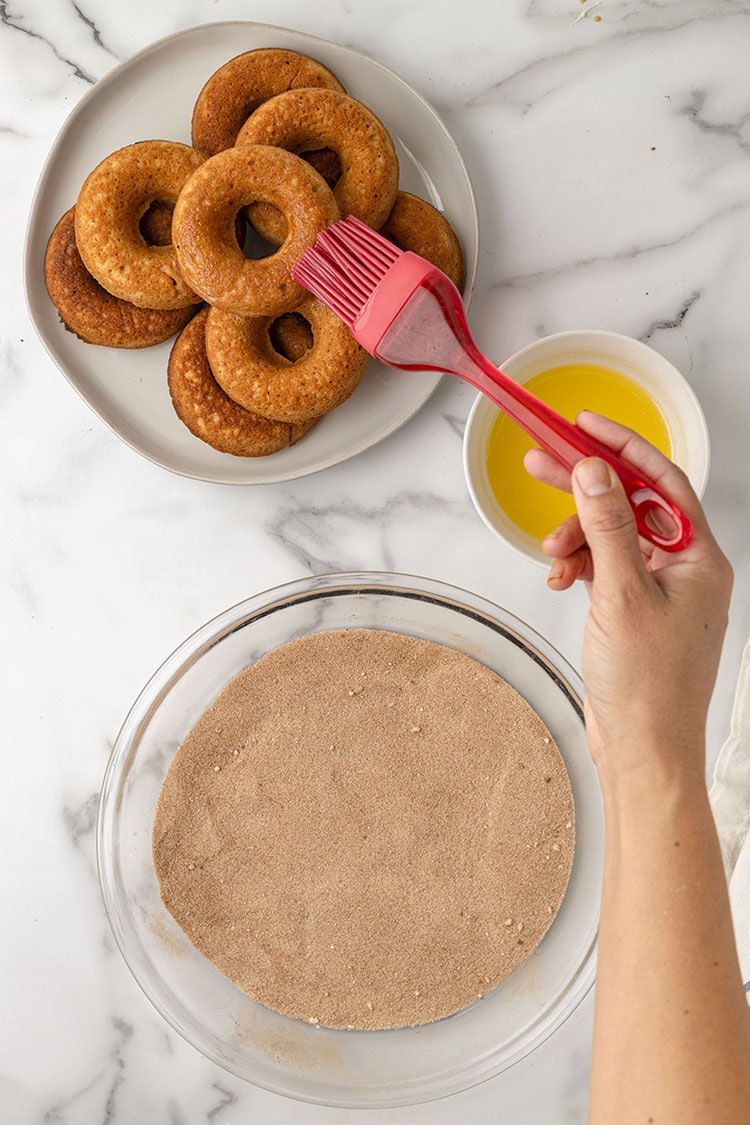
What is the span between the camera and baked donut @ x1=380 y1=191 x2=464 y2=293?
1090 millimetres

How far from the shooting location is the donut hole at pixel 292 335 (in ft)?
3.79

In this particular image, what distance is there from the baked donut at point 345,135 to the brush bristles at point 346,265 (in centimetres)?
7

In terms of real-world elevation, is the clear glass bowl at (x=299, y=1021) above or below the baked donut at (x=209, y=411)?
below

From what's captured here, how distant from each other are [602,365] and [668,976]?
2.21 feet

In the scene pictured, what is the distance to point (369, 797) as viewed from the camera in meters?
1.17

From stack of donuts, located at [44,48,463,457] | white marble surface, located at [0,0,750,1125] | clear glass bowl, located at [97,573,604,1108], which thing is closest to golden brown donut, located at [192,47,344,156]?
stack of donuts, located at [44,48,463,457]

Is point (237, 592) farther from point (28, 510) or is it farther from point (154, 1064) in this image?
point (154, 1064)

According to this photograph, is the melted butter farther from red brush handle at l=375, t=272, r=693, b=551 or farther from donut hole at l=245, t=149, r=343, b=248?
donut hole at l=245, t=149, r=343, b=248

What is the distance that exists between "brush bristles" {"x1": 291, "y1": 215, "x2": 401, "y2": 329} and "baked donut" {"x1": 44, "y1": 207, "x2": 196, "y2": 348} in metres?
0.21

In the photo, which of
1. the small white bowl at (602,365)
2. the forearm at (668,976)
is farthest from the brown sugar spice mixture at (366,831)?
the forearm at (668,976)

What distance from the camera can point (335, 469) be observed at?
121cm

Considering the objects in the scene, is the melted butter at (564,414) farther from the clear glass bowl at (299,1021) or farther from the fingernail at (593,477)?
the fingernail at (593,477)

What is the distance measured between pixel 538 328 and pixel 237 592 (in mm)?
518

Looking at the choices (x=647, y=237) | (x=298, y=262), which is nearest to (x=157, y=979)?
(x=298, y=262)
